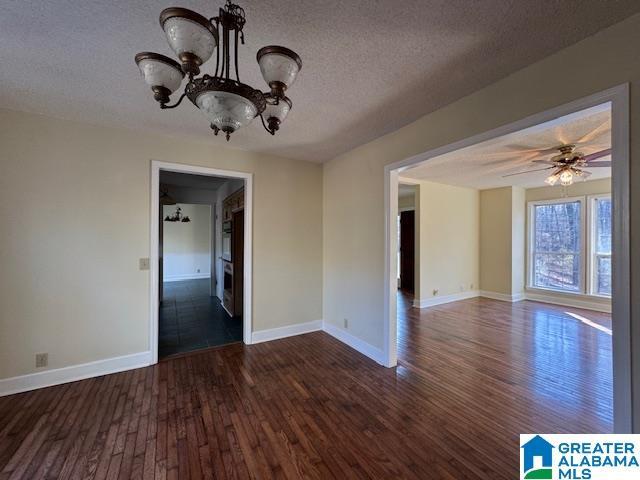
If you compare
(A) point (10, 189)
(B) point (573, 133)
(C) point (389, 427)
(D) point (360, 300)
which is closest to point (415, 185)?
(B) point (573, 133)

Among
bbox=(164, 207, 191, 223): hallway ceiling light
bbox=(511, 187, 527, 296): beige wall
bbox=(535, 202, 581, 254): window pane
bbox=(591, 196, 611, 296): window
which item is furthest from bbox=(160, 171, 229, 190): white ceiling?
bbox=(591, 196, 611, 296): window

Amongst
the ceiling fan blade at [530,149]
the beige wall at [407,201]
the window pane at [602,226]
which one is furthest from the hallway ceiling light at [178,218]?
the window pane at [602,226]

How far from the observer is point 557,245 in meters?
5.67

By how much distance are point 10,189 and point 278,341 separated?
123 inches

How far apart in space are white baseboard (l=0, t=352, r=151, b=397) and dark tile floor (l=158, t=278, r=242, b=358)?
30cm

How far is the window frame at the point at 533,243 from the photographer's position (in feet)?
17.1

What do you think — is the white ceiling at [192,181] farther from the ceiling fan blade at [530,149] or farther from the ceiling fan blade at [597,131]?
the ceiling fan blade at [597,131]

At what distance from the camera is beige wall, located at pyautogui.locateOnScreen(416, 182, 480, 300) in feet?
17.7

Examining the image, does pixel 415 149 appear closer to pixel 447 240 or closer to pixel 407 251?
pixel 447 240

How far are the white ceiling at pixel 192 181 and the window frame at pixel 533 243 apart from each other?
6.82m

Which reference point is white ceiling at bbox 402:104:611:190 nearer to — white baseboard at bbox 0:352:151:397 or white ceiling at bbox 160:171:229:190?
white baseboard at bbox 0:352:151:397

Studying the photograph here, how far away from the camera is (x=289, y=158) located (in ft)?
12.3

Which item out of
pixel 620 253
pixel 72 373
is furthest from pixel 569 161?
pixel 72 373

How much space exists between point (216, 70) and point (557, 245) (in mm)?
7279
